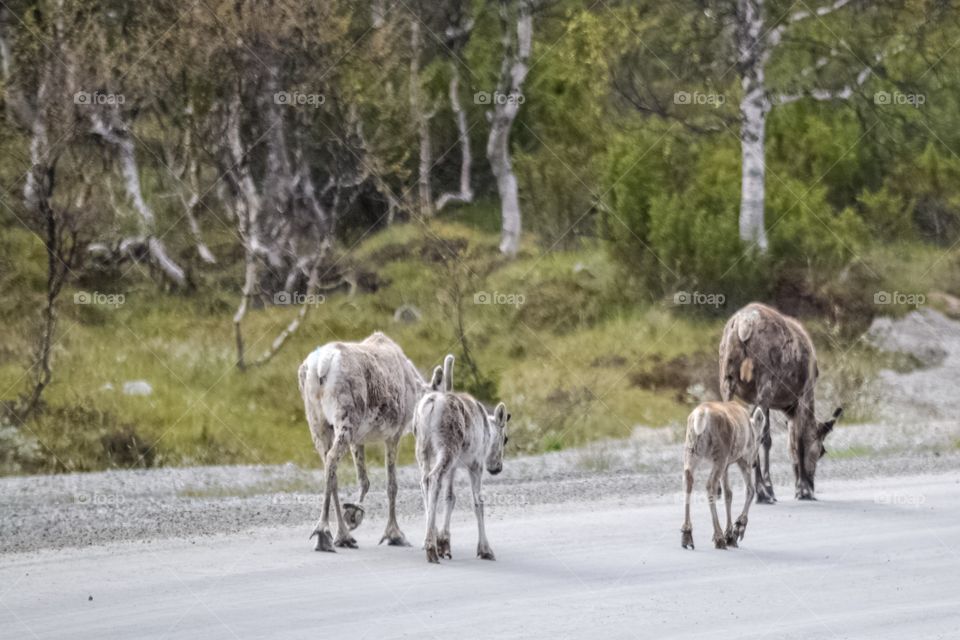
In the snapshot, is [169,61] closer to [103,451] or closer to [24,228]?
[24,228]

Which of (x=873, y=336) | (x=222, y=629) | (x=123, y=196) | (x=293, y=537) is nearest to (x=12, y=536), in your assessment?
(x=293, y=537)

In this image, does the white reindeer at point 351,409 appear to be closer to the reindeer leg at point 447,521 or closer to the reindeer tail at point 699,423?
the reindeer leg at point 447,521

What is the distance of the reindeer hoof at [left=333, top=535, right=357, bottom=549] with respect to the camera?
14.6m

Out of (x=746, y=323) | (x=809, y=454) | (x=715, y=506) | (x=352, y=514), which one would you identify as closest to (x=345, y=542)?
(x=352, y=514)

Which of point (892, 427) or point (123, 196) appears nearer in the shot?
point (892, 427)

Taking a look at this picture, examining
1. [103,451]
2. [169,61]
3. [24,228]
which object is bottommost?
[103,451]

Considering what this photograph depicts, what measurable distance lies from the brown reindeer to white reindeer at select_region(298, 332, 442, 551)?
4771mm

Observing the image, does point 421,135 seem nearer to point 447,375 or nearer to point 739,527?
point 739,527

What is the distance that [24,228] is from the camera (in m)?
30.1

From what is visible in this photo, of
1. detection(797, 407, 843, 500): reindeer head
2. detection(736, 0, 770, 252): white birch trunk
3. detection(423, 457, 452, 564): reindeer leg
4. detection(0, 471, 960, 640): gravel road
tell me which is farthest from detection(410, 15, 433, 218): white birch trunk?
detection(423, 457, 452, 564): reindeer leg

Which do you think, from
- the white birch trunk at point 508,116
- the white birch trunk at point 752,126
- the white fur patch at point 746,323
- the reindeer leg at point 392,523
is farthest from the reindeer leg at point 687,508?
the white birch trunk at point 508,116

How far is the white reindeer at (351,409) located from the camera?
14.5 m

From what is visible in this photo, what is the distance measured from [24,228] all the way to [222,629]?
67.0ft

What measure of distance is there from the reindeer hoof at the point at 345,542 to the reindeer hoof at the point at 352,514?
0.17 metres
